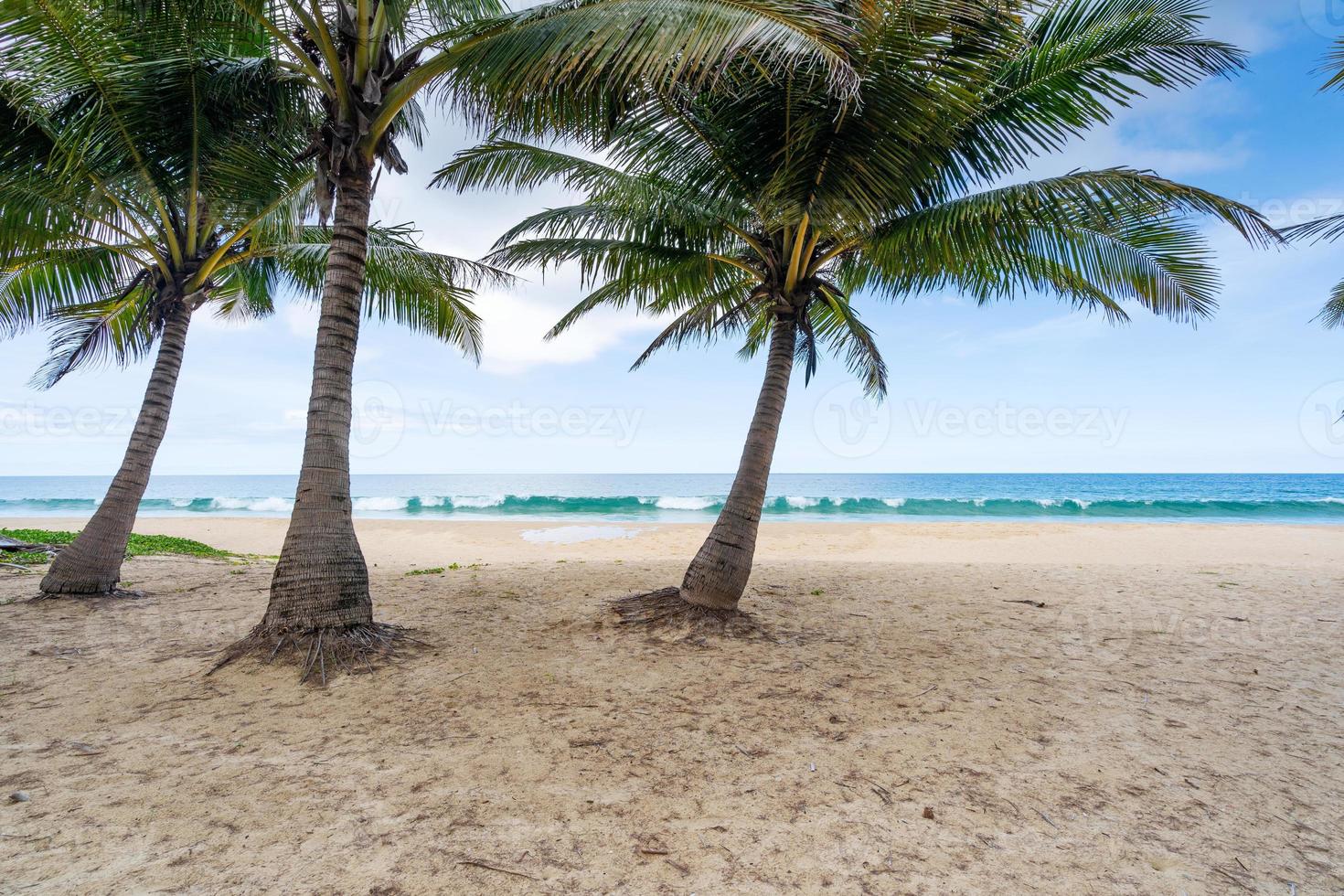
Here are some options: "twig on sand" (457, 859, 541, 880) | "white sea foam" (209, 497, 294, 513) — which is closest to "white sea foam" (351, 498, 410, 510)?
"white sea foam" (209, 497, 294, 513)

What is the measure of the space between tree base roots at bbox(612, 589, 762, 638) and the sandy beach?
0.20 metres

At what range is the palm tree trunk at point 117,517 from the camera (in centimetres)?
623

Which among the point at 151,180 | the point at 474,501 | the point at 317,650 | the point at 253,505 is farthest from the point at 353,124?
the point at 253,505

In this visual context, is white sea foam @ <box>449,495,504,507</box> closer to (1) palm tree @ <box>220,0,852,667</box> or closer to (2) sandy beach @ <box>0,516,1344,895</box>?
(2) sandy beach @ <box>0,516,1344,895</box>

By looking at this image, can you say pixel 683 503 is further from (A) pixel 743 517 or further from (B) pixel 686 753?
(B) pixel 686 753

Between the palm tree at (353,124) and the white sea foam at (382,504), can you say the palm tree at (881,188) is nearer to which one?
the palm tree at (353,124)

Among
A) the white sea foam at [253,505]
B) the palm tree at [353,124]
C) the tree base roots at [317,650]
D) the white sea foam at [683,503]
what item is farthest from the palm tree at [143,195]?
the white sea foam at [253,505]

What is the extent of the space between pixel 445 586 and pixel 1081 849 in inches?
257

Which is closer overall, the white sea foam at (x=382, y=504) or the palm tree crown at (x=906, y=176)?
the palm tree crown at (x=906, y=176)

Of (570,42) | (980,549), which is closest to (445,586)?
(570,42)

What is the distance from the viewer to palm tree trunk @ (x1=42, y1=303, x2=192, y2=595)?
623 centimetres

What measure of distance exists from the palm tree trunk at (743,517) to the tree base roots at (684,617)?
72 millimetres

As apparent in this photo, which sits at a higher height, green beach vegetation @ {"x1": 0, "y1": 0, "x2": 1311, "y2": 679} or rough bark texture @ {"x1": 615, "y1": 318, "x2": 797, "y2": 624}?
green beach vegetation @ {"x1": 0, "y1": 0, "x2": 1311, "y2": 679}

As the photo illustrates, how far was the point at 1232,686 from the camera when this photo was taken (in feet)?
13.6
